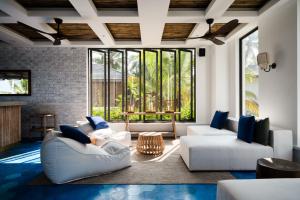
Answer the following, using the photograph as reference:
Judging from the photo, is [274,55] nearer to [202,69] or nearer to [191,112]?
[202,69]

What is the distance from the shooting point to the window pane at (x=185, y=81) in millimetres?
7523

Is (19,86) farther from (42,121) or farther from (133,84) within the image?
(133,84)

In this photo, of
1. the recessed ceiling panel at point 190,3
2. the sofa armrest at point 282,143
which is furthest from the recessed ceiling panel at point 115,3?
the sofa armrest at point 282,143

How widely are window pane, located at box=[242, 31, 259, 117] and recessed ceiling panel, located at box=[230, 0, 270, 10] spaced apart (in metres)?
1.18

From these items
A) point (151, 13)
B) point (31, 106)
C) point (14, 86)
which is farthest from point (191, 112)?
point (14, 86)

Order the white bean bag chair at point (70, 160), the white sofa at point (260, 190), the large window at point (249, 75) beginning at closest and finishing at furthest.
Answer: the white sofa at point (260, 190) < the white bean bag chair at point (70, 160) < the large window at point (249, 75)

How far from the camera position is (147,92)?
7.53 metres

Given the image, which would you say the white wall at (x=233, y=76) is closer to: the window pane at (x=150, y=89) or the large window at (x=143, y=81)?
the large window at (x=143, y=81)

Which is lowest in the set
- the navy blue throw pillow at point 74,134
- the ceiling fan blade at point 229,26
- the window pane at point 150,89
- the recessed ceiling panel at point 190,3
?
the navy blue throw pillow at point 74,134

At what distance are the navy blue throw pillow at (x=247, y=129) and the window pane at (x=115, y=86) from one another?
4.18 m

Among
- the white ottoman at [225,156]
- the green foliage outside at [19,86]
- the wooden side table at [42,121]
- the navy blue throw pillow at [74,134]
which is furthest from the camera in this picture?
the green foliage outside at [19,86]

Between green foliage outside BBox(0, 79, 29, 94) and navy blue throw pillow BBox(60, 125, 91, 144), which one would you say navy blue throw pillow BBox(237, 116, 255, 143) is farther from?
green foliage outside BBox(0, 79, 29, 94)

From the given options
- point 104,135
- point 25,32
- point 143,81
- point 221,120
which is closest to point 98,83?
point 143,81

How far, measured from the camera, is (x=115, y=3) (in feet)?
14.1
